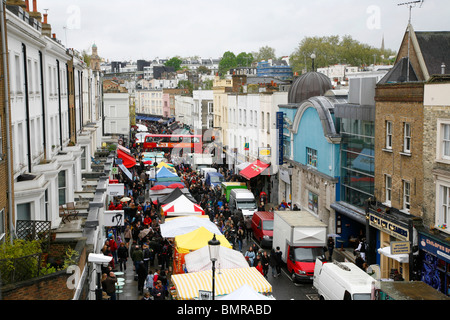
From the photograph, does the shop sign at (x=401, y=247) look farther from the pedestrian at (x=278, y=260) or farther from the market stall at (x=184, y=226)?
the market stall at (x=184, y=226)

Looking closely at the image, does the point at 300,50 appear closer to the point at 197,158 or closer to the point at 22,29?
the point at 197,158

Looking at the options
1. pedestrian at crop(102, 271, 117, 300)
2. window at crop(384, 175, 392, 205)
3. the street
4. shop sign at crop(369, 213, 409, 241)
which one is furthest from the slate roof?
pedestrian at crop(102, 271, 117, 300)

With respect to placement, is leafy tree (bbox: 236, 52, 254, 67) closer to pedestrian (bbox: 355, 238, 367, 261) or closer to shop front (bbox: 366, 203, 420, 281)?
pedestrian (bbox: 355, 238, 367, 261)

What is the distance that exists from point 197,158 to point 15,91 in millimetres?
38363

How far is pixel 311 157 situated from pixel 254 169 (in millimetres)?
8765

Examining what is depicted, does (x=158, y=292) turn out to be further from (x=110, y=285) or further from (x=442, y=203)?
(x=442, y=203)

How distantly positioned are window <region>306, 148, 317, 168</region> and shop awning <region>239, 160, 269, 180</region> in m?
6.69

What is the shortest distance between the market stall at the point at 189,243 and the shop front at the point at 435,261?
7.26m

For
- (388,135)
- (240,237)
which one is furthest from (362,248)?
(240,237)

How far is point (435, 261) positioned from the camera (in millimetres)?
20172

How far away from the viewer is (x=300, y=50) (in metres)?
114

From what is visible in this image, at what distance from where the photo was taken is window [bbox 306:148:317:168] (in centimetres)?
3359

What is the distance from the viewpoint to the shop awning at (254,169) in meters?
41.4

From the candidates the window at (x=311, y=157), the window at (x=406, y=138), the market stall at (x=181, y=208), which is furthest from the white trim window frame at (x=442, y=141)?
the window at (x=311, y=157)
